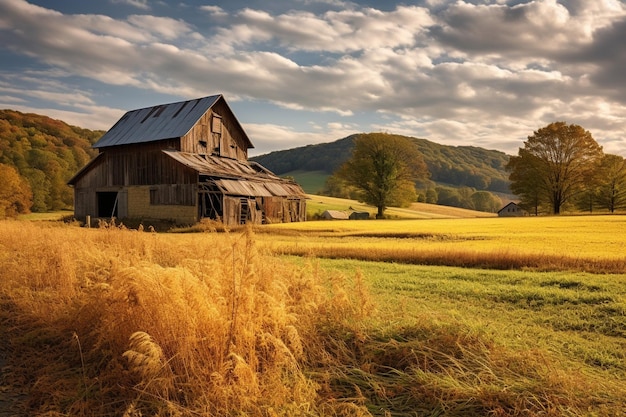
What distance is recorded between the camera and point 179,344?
198 inches

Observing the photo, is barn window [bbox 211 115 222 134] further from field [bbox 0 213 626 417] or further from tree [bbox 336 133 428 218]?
field [bbox 0 213 626 417]

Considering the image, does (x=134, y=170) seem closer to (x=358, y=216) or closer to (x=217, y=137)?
(x=217, y=137)

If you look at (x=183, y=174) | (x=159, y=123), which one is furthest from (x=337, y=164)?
(x=183, y=174)

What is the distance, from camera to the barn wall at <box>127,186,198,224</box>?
128 feet

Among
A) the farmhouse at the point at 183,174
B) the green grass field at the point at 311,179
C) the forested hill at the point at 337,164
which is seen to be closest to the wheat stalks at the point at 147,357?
the farmhouse at the point at 183,174

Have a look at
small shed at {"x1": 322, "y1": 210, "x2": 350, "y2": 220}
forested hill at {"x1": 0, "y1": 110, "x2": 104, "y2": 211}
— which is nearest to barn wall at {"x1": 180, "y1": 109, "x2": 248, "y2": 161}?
small shed at {"x1": 322, "y1": 210, "x2": 350, "y2": 220}

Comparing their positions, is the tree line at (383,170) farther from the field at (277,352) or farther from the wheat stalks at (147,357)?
the wheat stalks at (147,357)

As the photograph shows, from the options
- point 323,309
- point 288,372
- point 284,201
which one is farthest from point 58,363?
point 284,201

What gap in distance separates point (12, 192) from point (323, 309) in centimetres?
6435

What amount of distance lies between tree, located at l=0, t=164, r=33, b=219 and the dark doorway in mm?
15623

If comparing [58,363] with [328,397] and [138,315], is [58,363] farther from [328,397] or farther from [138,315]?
[328,397]

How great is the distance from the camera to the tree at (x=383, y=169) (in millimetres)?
61156

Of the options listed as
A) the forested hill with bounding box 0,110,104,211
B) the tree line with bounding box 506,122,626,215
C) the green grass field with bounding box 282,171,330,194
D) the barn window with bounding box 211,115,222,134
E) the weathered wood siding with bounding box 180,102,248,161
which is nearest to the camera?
the weathered wood siding with bounding box 180,102,248,161

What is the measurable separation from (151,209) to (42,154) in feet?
150
